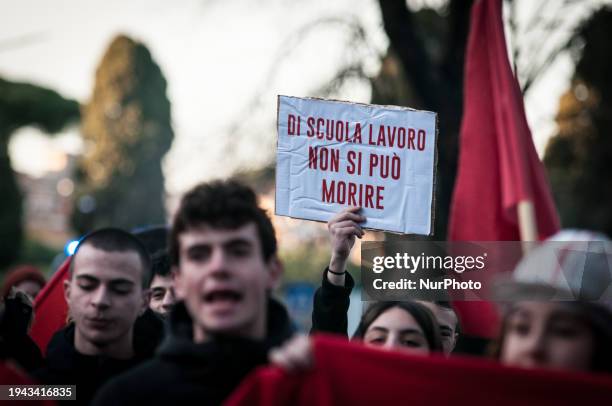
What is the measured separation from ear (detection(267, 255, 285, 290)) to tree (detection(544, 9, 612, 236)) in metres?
15.9

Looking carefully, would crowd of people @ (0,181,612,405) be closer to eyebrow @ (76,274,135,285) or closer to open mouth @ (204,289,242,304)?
open mouth @ (204,289,242,304)

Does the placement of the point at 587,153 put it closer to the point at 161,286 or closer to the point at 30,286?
the point at 30,286

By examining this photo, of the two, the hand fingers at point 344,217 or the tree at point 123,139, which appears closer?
the hand fingers at point 344,217

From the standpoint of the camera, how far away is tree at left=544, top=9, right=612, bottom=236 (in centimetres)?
2028

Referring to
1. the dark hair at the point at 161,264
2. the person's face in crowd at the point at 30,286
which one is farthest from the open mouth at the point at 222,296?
the person's face in crowd at the point at 30,286

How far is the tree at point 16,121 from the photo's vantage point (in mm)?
32656

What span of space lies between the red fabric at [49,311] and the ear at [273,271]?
2507 mm

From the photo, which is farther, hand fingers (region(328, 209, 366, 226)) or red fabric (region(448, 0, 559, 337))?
red fabric (region(448, 0, 559, 337))

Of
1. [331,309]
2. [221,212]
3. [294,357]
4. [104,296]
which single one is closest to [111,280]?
[104,296]

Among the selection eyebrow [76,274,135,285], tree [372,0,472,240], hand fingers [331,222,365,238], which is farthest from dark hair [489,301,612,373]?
tree [372,0,472,240]

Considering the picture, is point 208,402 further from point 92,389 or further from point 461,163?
point 461,163

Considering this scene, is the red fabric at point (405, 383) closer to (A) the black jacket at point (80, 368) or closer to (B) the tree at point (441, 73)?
(A) the black jacket at point (80, 368)

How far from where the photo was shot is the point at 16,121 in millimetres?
41344

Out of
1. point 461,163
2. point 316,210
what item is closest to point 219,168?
point 461,163
